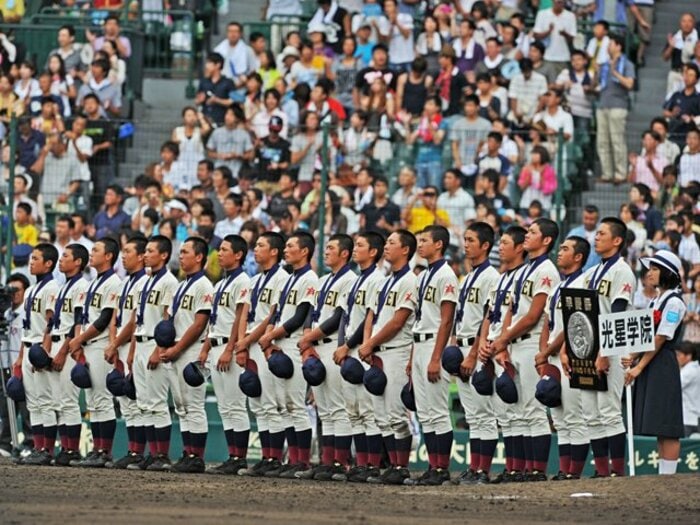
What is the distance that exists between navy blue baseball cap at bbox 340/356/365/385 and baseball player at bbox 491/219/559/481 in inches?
50.0

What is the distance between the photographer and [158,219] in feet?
73.5

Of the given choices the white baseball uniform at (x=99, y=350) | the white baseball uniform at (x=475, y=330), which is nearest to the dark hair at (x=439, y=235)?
the white baseball uniform at (x=475, y=330)

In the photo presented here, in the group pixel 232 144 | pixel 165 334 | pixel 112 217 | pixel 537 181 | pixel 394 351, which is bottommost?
pixel 394 351

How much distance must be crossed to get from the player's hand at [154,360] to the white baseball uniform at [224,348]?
0.49 meters

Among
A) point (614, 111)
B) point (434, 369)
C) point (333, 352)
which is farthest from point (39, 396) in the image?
point (614, 111)

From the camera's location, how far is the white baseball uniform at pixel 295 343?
55.5 ft

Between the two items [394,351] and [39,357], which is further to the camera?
[39,357]

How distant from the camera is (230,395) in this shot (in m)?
17.2

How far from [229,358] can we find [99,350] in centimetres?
158

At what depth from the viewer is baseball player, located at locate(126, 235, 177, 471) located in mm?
17562

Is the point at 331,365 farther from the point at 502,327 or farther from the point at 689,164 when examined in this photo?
the point at 689,164

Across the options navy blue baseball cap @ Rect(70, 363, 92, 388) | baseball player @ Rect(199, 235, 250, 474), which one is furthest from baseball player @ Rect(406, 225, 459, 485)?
navy blue baseball cap @ Rect(70, 363, 92, 388)

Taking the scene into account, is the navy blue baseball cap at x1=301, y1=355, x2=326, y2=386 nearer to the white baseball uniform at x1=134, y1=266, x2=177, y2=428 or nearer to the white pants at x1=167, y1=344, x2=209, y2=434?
the white pants at x1=167, y1=344, x2=209, y2=434

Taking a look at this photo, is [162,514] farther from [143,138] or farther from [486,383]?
[143,138]
